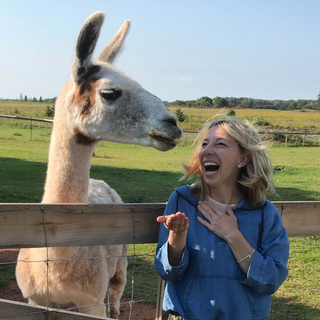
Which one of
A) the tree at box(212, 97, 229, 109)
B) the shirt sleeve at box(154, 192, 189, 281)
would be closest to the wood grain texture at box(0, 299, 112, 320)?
the shirt sleeve at box(154, 192, 189, 281)

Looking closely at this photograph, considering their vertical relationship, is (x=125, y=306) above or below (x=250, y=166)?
below

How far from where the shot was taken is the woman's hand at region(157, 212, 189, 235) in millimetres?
1471

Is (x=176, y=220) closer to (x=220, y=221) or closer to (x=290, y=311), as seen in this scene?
(x=220, y=221)

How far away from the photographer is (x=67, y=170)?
8.29ft

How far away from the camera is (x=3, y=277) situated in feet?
15.4

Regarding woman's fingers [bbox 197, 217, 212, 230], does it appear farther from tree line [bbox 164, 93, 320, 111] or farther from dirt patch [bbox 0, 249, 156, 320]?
tree line [bbox 164, 93, 320, 111]

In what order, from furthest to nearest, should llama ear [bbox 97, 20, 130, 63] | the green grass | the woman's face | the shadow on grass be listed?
the green grass < the shadow on grass < llama ear [bbox 97, 20, 130, 63] < the woman's face

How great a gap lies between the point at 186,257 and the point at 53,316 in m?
0.83

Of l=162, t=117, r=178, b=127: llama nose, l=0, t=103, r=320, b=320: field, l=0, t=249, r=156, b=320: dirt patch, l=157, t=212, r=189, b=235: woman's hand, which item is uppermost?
l=162, t=117, r=178, b=127: llama nose

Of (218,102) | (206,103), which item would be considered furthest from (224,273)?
(206,103)

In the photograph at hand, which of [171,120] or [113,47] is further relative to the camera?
[113,47]

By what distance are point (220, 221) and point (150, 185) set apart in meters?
10.2

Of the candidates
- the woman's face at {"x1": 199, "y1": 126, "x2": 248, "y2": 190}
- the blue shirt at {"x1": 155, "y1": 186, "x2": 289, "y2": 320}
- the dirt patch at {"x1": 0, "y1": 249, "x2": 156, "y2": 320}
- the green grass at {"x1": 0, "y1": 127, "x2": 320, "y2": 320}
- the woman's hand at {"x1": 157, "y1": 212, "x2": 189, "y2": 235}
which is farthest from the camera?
the green grass at {"x1": 0, "y1": 127, "x2": 320, "y2": 320}

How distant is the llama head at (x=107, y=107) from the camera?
2.49 metres
